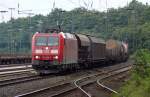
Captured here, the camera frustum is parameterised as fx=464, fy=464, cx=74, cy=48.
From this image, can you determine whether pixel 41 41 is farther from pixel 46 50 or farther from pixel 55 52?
pixel 55 52

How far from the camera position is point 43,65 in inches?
1145

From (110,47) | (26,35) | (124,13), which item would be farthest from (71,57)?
(26,35)

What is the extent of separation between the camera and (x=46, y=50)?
97.3ft

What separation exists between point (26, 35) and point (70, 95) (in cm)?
9441

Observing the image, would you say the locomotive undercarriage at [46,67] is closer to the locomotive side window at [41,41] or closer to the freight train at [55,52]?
the freight train at [55,52]

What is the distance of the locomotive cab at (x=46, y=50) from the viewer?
95.9 ft

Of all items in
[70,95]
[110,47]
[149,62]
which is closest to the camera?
[70,95]

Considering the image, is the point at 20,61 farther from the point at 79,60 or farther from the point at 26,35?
the point at 26,35

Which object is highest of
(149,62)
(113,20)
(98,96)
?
(113,20)

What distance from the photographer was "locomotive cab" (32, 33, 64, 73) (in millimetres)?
29219

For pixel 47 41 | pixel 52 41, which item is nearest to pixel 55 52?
pixel 52 41

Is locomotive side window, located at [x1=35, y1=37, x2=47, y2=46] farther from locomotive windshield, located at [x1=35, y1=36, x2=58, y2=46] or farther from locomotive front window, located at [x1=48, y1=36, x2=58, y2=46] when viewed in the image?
locomotive front window, located at [x1=48, y1=36, x2=58, y2=46]

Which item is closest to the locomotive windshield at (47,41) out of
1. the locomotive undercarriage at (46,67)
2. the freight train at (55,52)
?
the freight train at (55,52)

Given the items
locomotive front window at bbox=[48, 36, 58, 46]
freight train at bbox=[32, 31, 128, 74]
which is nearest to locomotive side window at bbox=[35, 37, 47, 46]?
freight train at bbox=[32, 31, 128, 74]
